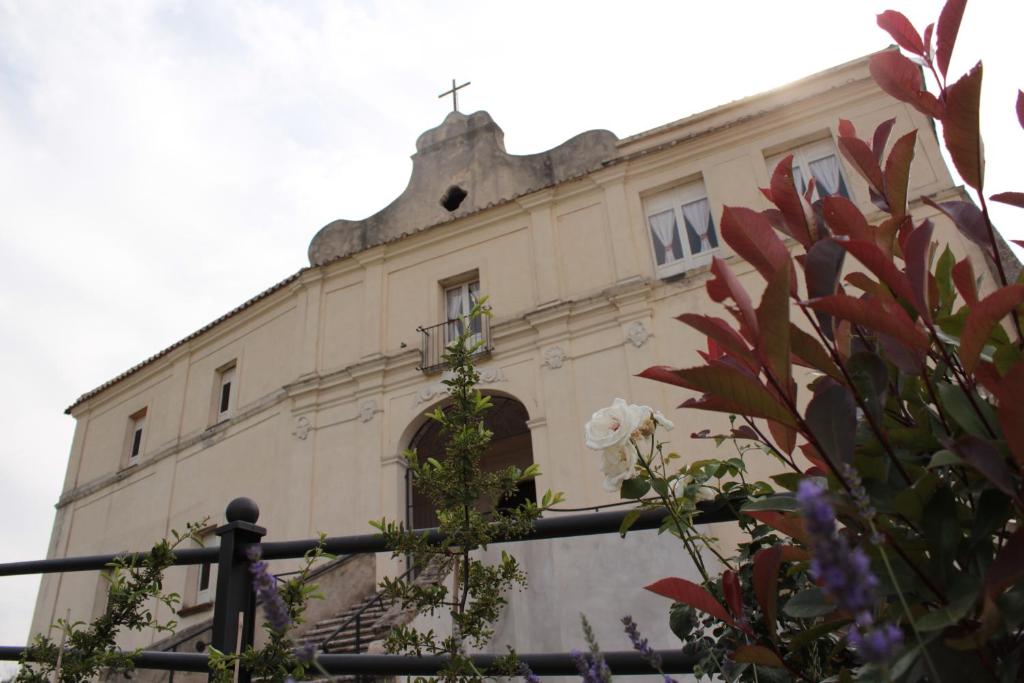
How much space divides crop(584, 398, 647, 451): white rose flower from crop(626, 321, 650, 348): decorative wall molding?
9562mm

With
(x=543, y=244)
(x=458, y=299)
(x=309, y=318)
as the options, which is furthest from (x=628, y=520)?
(x=309, y=318)

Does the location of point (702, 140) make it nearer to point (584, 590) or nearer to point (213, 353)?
point (584, 590)

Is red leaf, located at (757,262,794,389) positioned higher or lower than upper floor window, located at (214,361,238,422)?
lower

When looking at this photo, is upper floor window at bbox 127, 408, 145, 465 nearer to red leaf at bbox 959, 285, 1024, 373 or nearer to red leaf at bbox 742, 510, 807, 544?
red leaf at bbox 742, 510, 807, 544

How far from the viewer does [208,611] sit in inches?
519

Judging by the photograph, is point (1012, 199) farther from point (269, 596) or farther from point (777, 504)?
point (269, 596)

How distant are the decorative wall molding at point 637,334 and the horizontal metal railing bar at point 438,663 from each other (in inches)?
381

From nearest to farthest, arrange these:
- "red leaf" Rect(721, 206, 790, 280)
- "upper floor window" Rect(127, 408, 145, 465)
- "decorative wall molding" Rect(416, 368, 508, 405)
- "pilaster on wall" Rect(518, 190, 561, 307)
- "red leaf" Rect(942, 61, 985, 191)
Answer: "red leaf" Rect(721, 206, 790, 280) → "red leaf" Rect(942, 61, 985, 191) → "decorative wall molding" Rect(416, 368, 508, 405) → "pilaster on wall" Rect(518, 190, 561, 307) → "upper floor window" Rect(127, 408, 145, 465)

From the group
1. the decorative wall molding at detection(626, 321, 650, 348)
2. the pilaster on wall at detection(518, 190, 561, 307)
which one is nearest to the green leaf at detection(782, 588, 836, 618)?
the decorative wall molding at detection(626, 321, 650, 348)

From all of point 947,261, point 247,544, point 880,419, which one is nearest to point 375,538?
point 247,544

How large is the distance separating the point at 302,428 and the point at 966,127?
13.2 m

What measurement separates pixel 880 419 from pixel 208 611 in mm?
14481

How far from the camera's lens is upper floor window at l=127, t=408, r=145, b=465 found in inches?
689

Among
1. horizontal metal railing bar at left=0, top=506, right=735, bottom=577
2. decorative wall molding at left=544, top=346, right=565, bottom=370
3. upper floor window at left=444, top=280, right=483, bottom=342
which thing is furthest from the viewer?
upper floor window at left=444, top=280, right=483, bottom=342
